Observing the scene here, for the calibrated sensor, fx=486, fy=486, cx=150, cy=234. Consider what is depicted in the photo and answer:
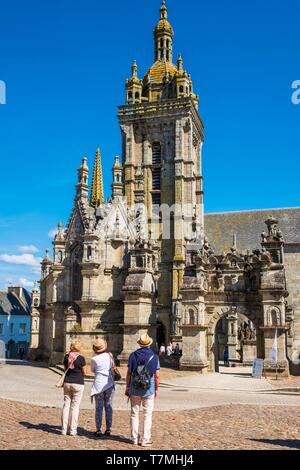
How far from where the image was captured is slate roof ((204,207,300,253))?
1731 inches

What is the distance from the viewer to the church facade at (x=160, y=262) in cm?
2302

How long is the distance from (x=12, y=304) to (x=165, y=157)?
28338mm

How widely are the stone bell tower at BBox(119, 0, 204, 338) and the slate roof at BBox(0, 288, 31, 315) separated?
76.4ft

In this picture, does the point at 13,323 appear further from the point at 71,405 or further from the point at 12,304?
the point at 71,405

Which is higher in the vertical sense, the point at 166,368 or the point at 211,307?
the point at 211,307

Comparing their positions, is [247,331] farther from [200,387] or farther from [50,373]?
[200,387]

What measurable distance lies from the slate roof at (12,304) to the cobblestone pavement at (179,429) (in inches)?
1911

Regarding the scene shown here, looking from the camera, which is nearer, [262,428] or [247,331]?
[262,428]

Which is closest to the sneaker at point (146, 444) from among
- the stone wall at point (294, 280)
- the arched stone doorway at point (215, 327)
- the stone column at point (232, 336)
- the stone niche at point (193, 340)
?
the stone niche at point (193, 340)

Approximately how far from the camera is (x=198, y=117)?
50.9m

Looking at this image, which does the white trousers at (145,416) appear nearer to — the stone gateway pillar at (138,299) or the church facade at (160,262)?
the church facade at (160,262)
